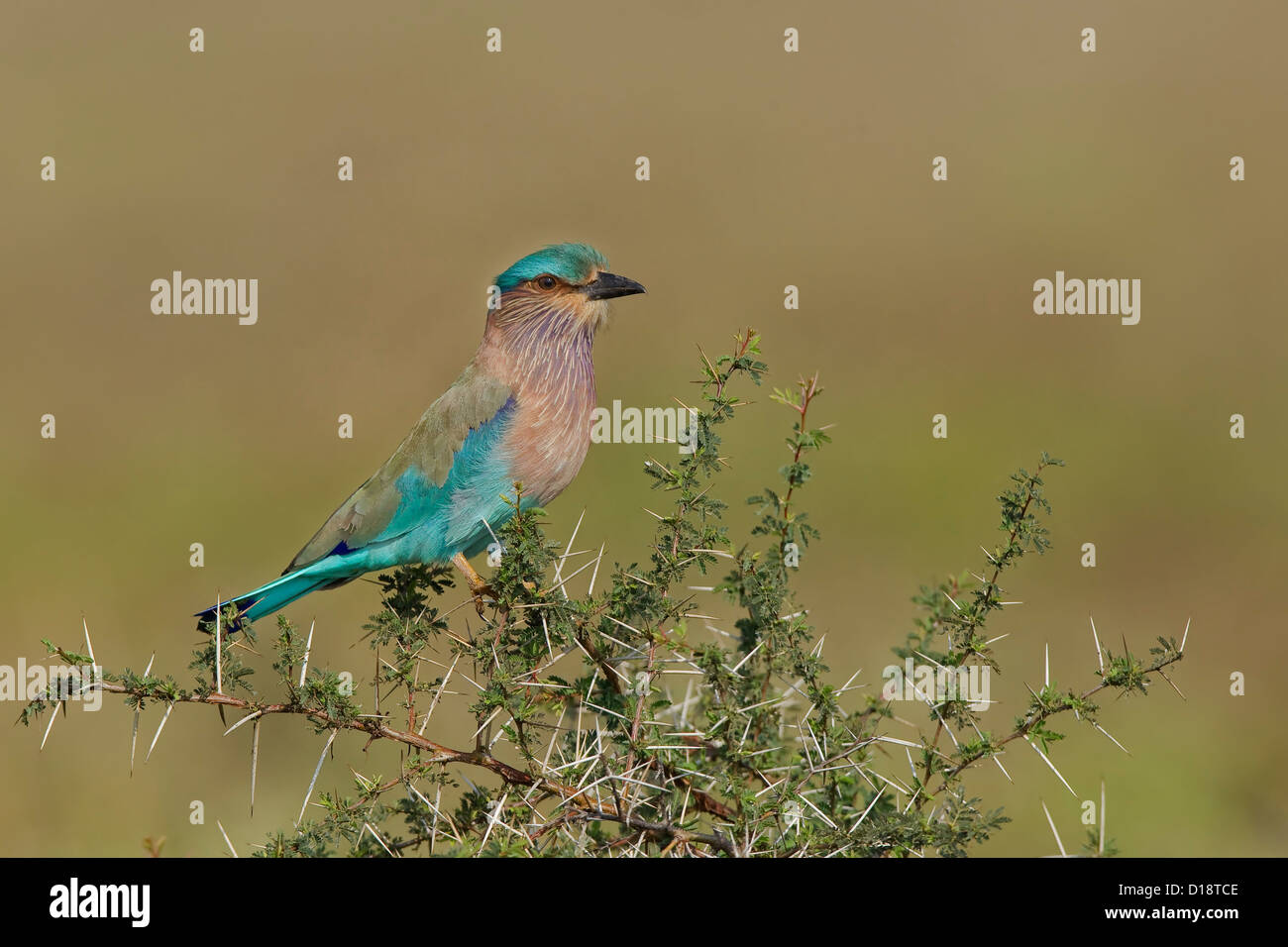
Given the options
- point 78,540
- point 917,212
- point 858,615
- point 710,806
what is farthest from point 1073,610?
point 78,540

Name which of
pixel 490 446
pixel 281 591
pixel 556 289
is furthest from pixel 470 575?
pixel 556 289

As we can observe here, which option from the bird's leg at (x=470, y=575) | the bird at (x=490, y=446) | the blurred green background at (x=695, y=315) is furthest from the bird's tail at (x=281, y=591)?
the blurred green background at (x=695, y=315)

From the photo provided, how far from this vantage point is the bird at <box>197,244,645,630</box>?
17.6ft

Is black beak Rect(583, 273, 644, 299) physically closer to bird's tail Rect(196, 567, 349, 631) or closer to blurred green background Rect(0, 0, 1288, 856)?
bird's tail Rect(196, 567, 349, 631)

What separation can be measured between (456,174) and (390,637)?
10.5 m

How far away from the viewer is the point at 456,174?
46.6 feet

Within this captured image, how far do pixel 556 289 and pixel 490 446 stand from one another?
76 centimetres

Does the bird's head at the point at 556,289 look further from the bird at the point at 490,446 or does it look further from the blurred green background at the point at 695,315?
the blurred green background at the point at 695,315

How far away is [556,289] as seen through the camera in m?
5.75

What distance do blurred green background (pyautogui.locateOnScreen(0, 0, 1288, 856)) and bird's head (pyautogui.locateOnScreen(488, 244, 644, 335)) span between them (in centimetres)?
306

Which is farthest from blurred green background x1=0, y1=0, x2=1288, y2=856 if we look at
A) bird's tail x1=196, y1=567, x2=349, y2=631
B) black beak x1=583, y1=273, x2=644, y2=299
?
black beak x1=583, y1=273, x2=644, y2=299

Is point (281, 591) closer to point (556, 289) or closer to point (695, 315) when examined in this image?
point (556, 289)

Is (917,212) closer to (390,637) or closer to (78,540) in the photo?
(78,540)

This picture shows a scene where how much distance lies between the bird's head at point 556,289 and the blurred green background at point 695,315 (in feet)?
10.1
